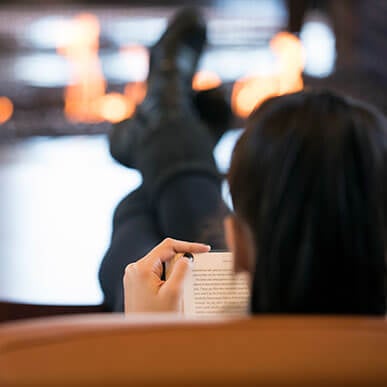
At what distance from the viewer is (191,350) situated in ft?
1.52

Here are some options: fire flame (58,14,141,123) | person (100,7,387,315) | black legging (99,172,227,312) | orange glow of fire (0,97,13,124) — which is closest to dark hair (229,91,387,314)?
person (100,7,387,315)

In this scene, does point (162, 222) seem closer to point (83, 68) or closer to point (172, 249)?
point (172, 249)

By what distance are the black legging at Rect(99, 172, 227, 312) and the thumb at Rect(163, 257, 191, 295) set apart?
0.38 m

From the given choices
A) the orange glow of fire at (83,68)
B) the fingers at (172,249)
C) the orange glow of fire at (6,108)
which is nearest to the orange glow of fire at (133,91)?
the orange glow of fire at (83,68)

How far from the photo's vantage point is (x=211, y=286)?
0.80 m

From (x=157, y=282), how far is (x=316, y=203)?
26 centimetres

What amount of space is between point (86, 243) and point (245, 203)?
1377 mm

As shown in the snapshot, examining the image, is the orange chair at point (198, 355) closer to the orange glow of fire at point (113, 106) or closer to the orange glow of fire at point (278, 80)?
the orange glow of fire at point (278, 80)

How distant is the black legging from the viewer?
1.25 m

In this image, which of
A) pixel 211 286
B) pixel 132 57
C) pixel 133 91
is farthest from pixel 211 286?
pixel 132 57

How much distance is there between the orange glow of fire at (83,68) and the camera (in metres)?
4.62

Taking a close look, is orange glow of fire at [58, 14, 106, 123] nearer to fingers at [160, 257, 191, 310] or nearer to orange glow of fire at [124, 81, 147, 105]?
orange glow of fire at [124, 81, 147, 105]

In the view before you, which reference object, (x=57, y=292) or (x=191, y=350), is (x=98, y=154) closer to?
(x=57, y=292)

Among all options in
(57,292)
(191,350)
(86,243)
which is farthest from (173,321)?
(86,243)
